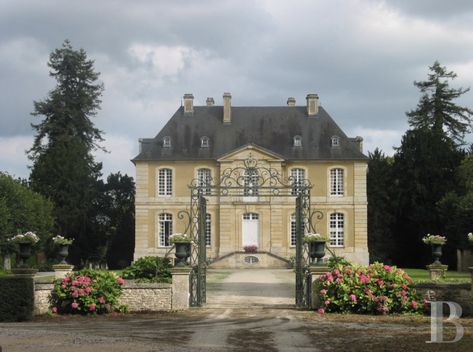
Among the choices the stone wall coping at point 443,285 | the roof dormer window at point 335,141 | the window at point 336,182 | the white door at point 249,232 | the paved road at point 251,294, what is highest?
the roof dormer window at point 335,141

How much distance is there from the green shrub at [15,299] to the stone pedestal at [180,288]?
262cm

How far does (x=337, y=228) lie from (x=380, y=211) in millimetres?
3402

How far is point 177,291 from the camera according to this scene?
1421 cm

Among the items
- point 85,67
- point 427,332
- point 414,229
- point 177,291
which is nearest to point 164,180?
point 85,67

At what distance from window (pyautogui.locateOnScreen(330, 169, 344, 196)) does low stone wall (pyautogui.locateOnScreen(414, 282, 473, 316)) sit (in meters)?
26.1

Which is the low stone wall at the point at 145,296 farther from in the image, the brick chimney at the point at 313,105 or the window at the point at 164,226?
the brick chimney at the point at 313,105

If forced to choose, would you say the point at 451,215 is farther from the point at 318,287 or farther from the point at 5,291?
the point at 5,291

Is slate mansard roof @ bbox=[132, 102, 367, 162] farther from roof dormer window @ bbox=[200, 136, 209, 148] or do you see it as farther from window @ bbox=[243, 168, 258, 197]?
window @ bbox=[243, 168, 258, 197]

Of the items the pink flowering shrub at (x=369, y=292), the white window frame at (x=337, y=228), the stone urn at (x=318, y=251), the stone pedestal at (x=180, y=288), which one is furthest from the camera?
the white window frame at (x=337, y=228)

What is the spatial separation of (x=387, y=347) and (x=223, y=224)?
30277mm

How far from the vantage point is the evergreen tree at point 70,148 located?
136 feet

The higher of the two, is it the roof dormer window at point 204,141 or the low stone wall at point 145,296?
the roof dormer window at point 204,141

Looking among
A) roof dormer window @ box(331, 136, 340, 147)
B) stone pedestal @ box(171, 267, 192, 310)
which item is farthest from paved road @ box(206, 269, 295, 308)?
roof dormer window @ box(331, 136, 340, 147)

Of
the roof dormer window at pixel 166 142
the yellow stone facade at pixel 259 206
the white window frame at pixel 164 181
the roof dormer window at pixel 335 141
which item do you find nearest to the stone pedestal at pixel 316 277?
the yellow stone facade at pixel 259 206
